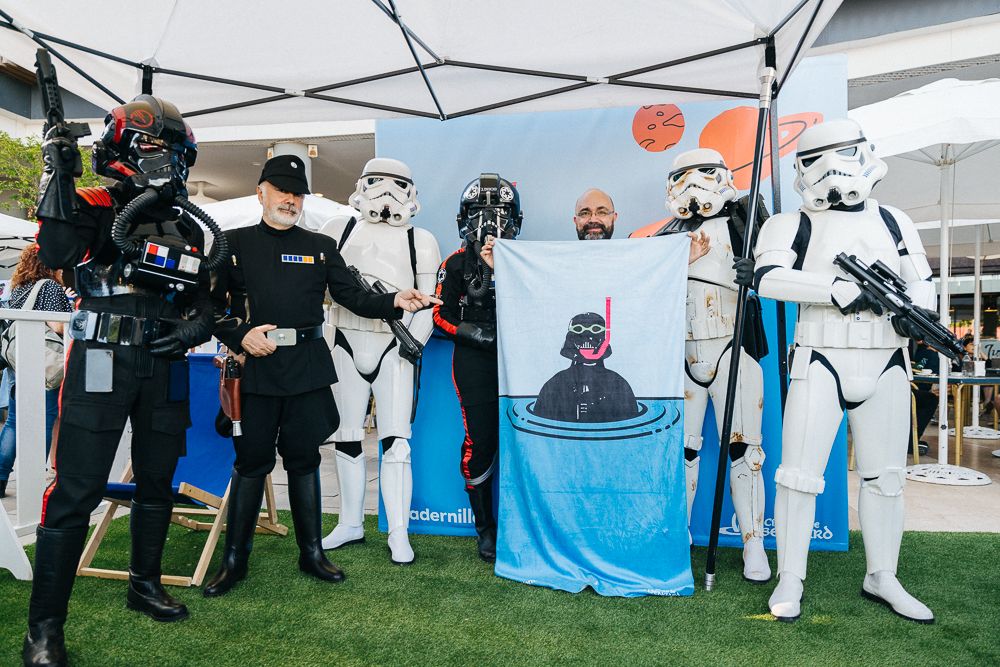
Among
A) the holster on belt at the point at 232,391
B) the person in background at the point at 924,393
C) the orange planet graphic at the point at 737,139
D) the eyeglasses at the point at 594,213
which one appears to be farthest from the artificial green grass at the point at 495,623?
the person in background at the point at 924,393

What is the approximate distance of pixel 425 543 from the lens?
4043 mm

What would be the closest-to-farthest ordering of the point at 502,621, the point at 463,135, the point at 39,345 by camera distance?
the point at 502,621 → the point at 39,345 → the point at 463,135

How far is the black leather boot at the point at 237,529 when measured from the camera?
3.09m

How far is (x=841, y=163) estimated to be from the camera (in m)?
2.94

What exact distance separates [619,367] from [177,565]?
2.67 meters

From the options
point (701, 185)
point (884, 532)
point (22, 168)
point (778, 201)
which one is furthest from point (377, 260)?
point (22, 168)

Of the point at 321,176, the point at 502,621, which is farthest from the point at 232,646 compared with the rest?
the point at 321,176

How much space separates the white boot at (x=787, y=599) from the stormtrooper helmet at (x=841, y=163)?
1755 mm

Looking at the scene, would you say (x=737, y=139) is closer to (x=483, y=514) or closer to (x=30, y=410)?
(x=483, y=514)

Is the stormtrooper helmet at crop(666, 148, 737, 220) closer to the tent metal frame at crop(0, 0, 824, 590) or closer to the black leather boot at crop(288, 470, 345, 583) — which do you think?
the tent metal frame at crop(0, 0, 824, 590)

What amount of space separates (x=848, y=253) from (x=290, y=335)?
8.66 ft

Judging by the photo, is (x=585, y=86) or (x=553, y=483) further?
(x=585, y=86)

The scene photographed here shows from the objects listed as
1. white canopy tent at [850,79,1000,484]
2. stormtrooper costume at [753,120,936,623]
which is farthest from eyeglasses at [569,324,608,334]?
white canopy tent at [850,79,1000,484]

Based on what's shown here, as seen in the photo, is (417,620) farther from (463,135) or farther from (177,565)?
(463,135)
